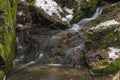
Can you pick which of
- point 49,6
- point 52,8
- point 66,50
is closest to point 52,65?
point 66,50

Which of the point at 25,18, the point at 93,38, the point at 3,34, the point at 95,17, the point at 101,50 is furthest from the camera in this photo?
the point at 95,17

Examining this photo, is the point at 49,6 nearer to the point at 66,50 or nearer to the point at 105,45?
the point at 66,50

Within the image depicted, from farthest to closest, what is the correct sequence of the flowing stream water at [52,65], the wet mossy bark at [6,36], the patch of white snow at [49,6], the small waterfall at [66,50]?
the patch of white snow at [49,6]
the small waterfall at [66,50]
the wet mossy bark at [6,36]
the flowing stream water at [52,65]

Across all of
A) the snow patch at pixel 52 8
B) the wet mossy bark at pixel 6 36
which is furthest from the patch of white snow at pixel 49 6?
the wet mossy bark at pixel 6 36

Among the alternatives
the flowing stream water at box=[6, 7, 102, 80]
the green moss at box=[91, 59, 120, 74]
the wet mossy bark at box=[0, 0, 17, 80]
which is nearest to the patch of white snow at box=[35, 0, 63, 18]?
the flowing stream water at box=[6, 7, 102, 80]

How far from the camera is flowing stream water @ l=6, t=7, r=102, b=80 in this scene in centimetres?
1101

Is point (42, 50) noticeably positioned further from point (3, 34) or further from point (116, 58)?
point (116, 58)

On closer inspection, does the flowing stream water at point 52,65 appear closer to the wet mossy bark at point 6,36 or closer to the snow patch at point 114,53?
the wet mossy bark at point 6,36

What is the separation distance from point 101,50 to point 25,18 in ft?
18.1

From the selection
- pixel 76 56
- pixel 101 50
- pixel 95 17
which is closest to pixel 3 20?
pixel 76 56

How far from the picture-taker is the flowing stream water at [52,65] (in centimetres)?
1101

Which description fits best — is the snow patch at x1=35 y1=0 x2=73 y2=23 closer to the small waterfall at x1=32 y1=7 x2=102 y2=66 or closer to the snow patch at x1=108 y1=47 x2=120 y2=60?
the small waterfall at x1=32 y1=7 x2=102 y2=66

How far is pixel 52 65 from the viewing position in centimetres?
1260

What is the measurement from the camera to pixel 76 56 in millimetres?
12797
